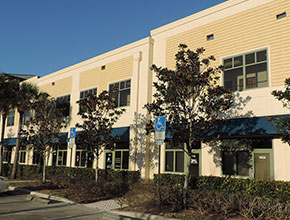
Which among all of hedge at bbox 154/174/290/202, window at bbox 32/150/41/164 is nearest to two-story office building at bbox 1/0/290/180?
hedge at bbox 154/174/290/202

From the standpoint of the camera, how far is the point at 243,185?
1219 cm

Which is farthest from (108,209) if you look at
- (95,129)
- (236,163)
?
(236,163)

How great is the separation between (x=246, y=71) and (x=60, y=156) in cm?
1707

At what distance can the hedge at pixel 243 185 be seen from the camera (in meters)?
11.2

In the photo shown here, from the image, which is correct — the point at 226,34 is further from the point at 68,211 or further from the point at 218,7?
the point at 68,211

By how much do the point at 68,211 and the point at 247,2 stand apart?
1284 cm

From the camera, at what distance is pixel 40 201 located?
40.4 feet

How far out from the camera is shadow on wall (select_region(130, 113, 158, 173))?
17141 millimetres

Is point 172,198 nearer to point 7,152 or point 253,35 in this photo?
point 253,35

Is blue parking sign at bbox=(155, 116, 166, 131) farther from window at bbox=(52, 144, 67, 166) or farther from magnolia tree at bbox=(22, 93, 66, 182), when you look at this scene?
window at bbox=(52, 144, 67, 166)

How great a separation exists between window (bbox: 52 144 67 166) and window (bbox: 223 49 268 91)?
15239 millimetres

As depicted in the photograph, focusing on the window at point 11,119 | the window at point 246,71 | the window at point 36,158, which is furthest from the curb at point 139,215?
the window at point 11,119

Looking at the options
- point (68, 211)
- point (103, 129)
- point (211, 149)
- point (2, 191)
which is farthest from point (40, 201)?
point (211, 149)

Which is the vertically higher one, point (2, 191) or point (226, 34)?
point (226, 34)
